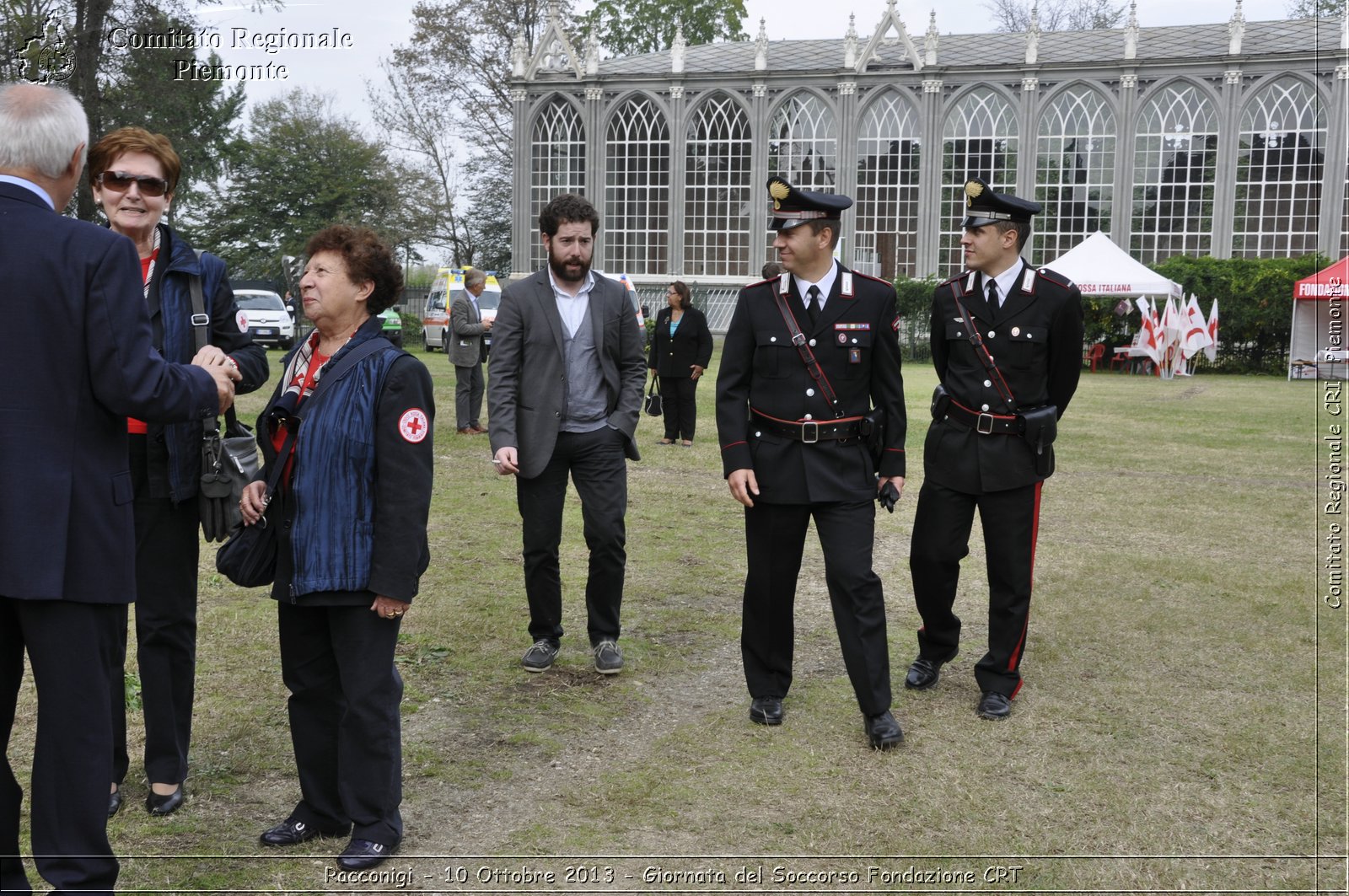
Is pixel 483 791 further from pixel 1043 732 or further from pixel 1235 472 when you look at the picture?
pixel 1235 472

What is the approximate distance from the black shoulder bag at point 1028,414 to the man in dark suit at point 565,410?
1.60 metres

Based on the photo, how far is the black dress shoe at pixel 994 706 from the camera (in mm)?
5367

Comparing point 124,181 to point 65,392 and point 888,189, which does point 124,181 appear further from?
point 888,189

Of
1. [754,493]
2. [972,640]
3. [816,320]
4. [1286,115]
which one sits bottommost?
[972,640]

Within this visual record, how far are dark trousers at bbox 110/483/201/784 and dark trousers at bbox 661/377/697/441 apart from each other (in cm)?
1101

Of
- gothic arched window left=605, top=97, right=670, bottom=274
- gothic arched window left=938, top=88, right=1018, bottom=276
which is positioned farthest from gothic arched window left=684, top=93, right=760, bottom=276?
gothic arched window left=938, top=88, right=1018, bottom=276

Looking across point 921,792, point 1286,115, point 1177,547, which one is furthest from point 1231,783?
point 1286,115

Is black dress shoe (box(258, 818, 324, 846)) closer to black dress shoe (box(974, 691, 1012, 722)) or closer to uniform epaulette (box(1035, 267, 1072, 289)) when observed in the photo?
black dress shoe (box(974, 691, 1012, 722))

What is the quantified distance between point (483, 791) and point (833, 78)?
4410 centimetres

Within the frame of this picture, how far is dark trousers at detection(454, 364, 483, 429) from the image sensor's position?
15.5m

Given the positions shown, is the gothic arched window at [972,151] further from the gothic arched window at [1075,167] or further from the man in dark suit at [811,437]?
the man in dark suit at [811,437]

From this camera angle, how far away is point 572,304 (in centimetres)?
602

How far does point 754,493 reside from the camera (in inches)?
205

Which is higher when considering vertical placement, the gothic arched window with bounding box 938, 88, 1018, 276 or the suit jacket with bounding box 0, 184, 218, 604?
the gothic arched window with bounding box 938, 88, 1018, 276
